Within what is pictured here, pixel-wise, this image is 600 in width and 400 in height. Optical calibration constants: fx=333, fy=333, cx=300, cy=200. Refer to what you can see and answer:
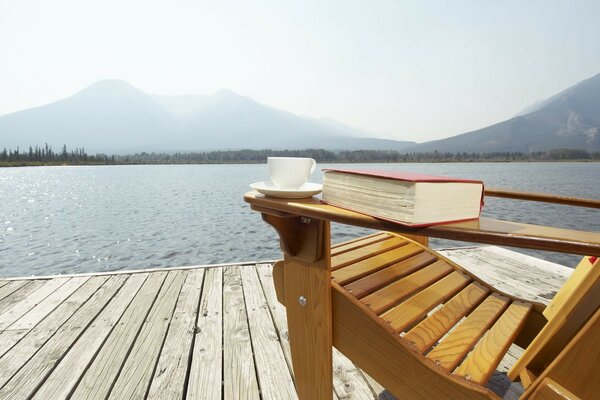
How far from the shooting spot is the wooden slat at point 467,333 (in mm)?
1056

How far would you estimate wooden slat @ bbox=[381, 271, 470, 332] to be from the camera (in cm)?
117

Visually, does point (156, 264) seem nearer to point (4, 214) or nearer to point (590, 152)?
point (4, 214)

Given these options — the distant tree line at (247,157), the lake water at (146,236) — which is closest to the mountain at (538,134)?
the distant tree line at (247,157)

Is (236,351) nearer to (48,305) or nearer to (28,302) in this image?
(48,305)

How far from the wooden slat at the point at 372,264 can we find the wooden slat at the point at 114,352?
1.24m

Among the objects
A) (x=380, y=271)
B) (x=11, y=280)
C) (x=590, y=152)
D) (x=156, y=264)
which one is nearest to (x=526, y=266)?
(x=380, y=271)

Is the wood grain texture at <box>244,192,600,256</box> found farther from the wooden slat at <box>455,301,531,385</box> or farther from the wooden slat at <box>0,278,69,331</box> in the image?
the wooden slat at <box>0,278,69,331</box>

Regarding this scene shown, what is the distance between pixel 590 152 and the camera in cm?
12769

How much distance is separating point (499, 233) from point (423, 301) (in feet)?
2.70

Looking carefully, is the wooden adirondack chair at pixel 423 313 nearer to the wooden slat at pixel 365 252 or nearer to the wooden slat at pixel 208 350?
the wooden slat at pixel 365 252

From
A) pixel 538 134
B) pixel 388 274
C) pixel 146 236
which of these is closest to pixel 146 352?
pixel 388 274

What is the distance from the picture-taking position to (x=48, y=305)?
2492mm

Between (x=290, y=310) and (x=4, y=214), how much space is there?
26.0 m

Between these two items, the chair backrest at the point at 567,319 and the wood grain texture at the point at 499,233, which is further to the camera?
the chair backrest at the point at 567,319
